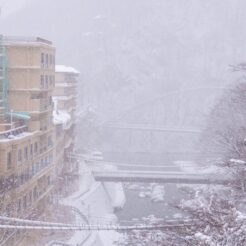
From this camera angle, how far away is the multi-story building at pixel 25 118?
19.6 meters

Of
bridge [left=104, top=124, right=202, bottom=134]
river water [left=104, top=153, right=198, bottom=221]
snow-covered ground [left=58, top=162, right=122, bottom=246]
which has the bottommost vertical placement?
river water [left=104, top=153, right=198, bottom=221]

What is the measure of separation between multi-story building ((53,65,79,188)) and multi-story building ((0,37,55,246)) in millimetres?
5533

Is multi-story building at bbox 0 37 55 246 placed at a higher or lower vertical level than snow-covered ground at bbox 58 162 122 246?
higher

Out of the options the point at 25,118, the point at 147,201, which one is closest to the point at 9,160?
the point at 25,118

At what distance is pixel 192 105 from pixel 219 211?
218ft

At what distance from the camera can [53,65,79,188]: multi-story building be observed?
100 feet

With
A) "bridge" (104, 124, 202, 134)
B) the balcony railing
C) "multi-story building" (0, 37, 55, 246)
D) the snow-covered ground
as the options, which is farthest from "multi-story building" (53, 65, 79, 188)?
"bridge" (104, 124, 202, 134)

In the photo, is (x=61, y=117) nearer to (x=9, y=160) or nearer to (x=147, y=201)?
(x=147, y=201)

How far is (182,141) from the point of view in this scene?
6581 centimetres

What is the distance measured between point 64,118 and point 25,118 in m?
9.64

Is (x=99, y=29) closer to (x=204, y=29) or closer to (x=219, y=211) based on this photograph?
(x=204, y=29)

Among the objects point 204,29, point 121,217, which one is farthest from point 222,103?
point 204,29

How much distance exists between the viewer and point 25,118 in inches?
867

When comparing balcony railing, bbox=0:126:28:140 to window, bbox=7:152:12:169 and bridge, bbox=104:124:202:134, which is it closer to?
window, bbox=7:152:12:169
